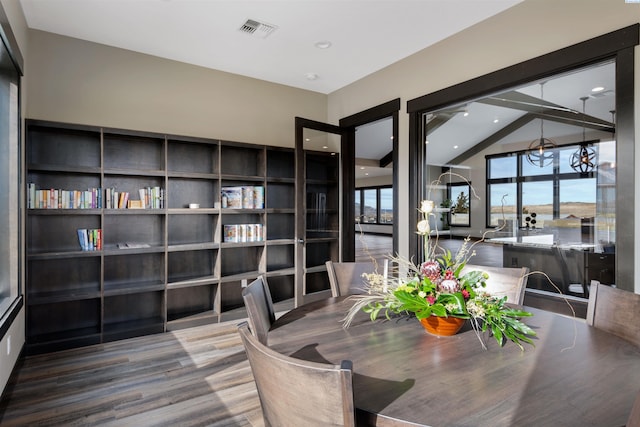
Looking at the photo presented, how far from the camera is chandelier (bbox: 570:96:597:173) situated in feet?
9.27

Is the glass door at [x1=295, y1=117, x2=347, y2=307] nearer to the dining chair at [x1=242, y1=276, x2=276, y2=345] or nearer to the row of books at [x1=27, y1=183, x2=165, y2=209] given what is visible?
the row of books at [x1=27, y1=183, x2=165, y2=209]

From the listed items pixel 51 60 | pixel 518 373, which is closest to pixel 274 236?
pixel 51 60

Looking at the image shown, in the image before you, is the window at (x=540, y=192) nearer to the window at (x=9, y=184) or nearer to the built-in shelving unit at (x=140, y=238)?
the built-in shelving unit at (x=140, y=238)

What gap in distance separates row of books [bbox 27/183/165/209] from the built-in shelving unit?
1.0 inches

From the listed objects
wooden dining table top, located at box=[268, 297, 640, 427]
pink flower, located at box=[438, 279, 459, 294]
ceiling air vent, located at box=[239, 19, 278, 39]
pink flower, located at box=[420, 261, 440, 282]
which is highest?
ceiling air vent, located at box=[239, 19, 278, 39]

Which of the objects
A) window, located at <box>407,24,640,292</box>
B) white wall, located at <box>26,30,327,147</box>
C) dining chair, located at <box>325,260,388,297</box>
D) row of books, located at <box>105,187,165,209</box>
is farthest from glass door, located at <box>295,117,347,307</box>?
dining chair, located at <box>325,260,388,297</box>

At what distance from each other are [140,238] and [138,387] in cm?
174

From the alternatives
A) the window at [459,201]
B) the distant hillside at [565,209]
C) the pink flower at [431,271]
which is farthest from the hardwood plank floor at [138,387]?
the distant hillside at [565,209]

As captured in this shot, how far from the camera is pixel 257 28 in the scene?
11.1 feet

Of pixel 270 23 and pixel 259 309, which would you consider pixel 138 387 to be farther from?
pixel 270 23

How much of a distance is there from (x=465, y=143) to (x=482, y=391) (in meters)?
3.43

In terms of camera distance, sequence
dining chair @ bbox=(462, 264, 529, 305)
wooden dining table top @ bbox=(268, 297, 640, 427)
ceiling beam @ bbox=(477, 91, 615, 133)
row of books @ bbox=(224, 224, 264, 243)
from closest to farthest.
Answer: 1. wooden dining table top @ bbox=(268, 297, 640, 427)
2. dining chair @ bbox=(462, 264, 529, 305)
3. ceiling beam @ bbox=(477, 91, 615, 133)
4. row of books @ bbox=(224, 224, 264, 243)

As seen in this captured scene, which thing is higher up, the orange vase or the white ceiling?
the white ceiling

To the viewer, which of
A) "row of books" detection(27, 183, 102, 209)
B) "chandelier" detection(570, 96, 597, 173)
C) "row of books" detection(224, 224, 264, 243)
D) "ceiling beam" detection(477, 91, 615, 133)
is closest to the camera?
"chandelier" detection(570, 96, 597, 173)
